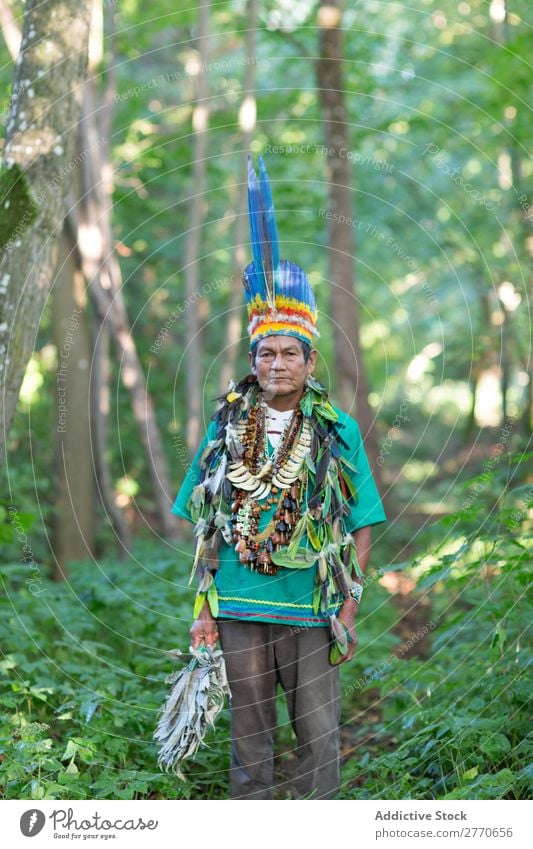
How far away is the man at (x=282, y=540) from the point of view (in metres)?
4.20

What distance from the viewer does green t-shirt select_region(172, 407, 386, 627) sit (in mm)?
4184

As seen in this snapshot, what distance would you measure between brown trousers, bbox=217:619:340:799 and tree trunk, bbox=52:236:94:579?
658 centimetres

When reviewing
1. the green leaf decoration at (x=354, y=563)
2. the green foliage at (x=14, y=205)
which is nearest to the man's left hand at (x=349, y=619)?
the green leaf decoration at (x=354, y=563)

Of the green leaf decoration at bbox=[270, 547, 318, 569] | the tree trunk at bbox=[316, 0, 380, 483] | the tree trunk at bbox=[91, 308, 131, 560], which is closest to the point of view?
the green leaf decoration at bbox=[270, 547, 318, 569]

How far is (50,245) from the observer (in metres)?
5.09

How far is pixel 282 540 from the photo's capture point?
420cm

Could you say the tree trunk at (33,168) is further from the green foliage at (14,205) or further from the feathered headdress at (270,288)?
the feathered headdress at (270,288)

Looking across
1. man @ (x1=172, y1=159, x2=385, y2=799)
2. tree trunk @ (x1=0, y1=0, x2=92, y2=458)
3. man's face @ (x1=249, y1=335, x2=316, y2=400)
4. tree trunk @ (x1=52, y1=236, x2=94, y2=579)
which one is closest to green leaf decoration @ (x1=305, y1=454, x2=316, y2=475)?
man @ (x1=172, y1=159, x2=385, y2=799)

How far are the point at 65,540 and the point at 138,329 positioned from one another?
6.36m

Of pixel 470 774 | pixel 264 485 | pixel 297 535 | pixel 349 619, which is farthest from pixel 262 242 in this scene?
pixel 470 774

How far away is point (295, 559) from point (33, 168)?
7.68ft

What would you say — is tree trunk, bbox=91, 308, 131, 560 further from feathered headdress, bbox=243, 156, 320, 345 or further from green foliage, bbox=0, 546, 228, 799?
feathered headdress, bbox=243, 156, 320, 345

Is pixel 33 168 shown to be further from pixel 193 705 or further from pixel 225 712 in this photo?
pixel 225 712
